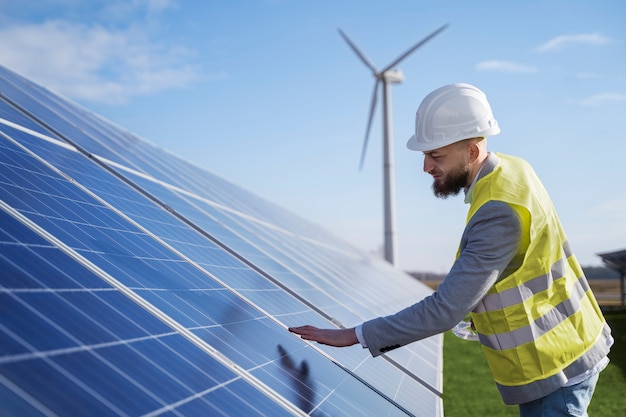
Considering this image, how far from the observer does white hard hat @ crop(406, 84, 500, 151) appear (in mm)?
4766

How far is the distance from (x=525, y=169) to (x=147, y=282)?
2.92m

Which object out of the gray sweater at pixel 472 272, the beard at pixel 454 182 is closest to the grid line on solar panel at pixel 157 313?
the gray sweater at pixel 472 272

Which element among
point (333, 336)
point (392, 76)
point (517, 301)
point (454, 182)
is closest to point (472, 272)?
point (517, 301)

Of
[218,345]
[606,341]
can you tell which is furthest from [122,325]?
[606,341]

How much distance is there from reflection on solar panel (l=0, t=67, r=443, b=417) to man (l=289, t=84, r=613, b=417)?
3.61ft

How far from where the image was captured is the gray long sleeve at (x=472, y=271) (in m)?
4.29

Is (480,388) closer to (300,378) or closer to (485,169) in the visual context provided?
(300,378)

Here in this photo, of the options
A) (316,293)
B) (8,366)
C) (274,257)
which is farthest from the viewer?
(274,257)

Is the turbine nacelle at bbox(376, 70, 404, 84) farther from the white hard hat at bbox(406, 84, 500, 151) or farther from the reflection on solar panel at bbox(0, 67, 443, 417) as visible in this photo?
the white hard hat at bbox(406, 84, 500, 151)

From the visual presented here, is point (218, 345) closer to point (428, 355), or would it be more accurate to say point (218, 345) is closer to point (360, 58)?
point (428, 355)

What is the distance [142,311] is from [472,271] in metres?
2.16

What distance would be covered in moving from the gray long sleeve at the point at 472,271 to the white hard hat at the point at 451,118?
2.15 feet

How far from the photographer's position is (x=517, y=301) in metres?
4.40

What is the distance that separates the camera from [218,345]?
16.2ft
